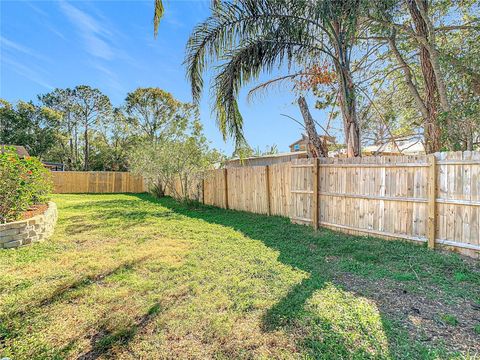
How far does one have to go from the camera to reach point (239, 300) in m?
2.94

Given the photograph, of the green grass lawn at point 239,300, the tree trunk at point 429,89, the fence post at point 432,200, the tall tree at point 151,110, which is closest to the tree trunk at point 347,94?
the tree trunk at point 429,89

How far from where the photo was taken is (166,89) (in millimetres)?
25188

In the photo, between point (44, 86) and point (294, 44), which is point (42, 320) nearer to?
Result: point (294, 44)

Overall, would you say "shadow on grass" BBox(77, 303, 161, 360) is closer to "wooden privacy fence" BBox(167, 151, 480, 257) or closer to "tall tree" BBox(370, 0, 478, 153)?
"wooden privacy fence" BBox(167, 151, 480, 257)

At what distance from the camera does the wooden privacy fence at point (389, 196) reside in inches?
161

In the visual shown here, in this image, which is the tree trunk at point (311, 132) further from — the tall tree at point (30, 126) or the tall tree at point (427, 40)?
the tall tree at point (30, 126)

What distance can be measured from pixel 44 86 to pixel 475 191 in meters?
30.2

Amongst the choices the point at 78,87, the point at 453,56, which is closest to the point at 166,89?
the point at 78,87

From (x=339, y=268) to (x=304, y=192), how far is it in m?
2.87

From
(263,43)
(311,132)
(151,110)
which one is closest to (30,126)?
(151,110)

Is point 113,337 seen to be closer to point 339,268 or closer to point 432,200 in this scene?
point 339,268

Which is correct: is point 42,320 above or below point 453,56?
below

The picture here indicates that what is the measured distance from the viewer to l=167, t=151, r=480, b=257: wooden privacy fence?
13.5ft

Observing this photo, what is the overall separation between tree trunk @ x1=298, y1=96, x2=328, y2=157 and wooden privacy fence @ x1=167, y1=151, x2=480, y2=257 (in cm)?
33
